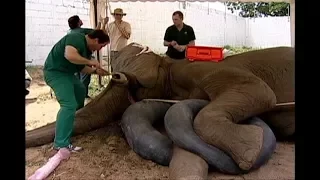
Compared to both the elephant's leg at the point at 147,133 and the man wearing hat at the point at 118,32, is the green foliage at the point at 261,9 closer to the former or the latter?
the man wearing hat at the point at 118,32

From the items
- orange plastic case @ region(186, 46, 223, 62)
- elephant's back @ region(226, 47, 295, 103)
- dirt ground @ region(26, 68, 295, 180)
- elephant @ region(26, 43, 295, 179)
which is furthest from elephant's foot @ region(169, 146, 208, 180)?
orange plastic case @ region(186, 46, 223, 62)

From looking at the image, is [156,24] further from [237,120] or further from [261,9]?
[237,120]

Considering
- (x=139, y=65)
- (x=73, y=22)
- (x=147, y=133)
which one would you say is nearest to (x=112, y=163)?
(x=147, y=133)

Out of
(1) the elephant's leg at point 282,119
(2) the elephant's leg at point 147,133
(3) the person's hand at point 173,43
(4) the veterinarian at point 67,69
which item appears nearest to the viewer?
(2) the elephant's leg at point 147,133

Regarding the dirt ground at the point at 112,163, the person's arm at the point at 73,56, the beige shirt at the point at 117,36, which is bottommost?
the dirt ground at the point at 112,163

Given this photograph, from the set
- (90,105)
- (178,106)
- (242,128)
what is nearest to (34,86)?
(90,105)

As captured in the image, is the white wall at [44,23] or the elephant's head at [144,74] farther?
the white wall at [44,23]

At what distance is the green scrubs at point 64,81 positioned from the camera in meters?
3.16

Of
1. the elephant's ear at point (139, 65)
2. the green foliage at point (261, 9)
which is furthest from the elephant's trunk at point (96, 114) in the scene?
the green foliage at point (261, 9)

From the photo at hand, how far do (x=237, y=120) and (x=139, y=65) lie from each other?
1.53m

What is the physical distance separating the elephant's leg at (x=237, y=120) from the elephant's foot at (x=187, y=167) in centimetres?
18

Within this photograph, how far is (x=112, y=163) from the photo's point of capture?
121 inches

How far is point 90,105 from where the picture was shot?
393 cm
